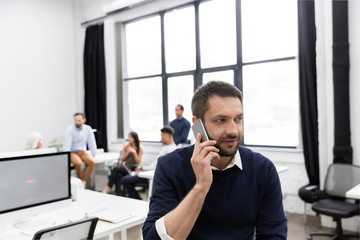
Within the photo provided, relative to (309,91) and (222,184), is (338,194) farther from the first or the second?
(222,184)

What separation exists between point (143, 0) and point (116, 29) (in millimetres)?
1323

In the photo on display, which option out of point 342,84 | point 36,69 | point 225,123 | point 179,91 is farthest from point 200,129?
point 36,69

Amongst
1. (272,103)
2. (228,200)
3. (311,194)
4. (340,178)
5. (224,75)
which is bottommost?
(311,194)

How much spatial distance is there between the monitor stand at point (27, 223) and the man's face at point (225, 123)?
4.93 feet

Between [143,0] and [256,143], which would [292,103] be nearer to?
[256,143]

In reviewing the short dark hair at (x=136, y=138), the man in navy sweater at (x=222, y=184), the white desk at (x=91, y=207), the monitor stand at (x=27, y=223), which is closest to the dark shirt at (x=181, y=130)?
the short dark hair at (x=136, y=138)

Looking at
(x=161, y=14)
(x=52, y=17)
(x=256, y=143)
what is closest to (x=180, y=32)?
(x=161, y=14)

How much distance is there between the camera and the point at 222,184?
1390mm

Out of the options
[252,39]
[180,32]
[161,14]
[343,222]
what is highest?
[161,14]

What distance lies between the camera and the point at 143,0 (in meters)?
6.43

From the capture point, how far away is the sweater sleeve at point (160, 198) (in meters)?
1.30

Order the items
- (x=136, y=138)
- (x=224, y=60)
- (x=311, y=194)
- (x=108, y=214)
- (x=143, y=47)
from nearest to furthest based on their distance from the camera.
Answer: (x=108, y=214)
(x=311, y=194)
(x=136, y=138)
(x=224, y=60)
(x=143, y=47)

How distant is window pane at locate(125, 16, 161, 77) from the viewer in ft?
22.5

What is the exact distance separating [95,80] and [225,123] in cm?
670
